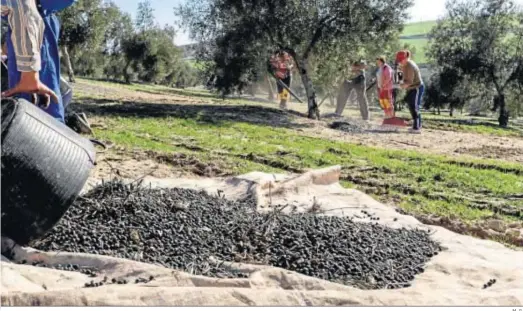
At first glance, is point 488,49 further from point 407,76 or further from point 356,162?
point 356,162

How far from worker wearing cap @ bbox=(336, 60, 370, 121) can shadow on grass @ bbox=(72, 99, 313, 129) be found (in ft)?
5.89

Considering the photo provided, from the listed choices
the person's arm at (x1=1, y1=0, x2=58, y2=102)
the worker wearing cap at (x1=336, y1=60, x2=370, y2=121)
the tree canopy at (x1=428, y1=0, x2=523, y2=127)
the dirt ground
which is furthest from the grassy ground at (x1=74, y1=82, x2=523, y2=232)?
the tree canopy at (x1=428, y1=0, x2=523, y2=127)

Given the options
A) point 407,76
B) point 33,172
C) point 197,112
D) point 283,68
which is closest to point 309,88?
point 283,68

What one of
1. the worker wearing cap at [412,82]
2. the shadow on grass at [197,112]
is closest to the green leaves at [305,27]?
the shadow on grass at [197,112]

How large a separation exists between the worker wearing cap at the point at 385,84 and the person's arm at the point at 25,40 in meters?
13.4

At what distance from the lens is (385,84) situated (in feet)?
59.5

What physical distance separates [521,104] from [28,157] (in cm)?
2722

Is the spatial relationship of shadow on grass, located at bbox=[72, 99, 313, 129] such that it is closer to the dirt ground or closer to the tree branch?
the dirt ground

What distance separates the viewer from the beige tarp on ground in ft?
11.8

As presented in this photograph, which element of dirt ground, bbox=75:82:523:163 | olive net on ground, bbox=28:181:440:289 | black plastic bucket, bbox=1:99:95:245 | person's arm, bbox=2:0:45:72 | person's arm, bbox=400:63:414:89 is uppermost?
person's arm, bbox=2:0:45:72

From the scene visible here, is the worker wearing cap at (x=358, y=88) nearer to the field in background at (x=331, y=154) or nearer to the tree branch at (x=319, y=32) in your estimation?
the tree branch at (x=319, y=32)

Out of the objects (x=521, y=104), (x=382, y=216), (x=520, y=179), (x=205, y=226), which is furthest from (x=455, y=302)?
(x=521, y=104)

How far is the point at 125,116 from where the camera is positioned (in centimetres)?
1543

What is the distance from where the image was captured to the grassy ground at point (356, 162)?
8.67 m
